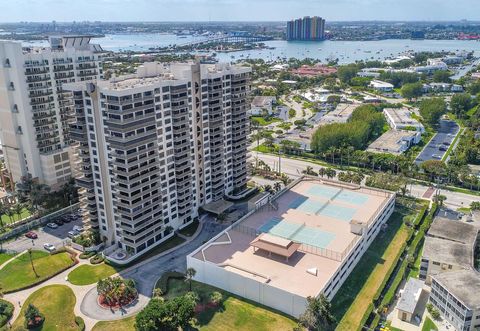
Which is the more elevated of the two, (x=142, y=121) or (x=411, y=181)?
(x=142, y=121)

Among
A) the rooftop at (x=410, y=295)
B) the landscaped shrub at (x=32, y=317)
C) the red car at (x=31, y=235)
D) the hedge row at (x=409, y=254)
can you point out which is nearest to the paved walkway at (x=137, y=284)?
the landscaped shrub at (x=32, y=317)

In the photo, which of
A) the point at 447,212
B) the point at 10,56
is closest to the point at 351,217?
the point at 447,212

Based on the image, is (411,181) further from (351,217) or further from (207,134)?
(207,134)

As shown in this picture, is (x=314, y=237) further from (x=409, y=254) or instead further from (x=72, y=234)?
(x=72, y=234)

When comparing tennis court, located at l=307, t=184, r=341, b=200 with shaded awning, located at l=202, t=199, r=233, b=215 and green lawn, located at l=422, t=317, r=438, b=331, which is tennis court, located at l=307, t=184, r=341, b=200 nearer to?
shaded awning, located at l=202, t=199, r=233, b=215

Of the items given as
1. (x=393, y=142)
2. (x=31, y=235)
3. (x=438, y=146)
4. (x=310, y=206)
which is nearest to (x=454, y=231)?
(x=310, y=206)

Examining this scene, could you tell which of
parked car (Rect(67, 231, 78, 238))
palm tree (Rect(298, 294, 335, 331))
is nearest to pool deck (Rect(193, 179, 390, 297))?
palm tree (Rect(298, 294, 335, 331))

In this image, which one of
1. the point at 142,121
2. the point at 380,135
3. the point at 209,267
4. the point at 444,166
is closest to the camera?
the point at 209,267

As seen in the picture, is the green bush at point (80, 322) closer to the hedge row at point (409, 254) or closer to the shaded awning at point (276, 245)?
the shaded awning at point (276, 245)
